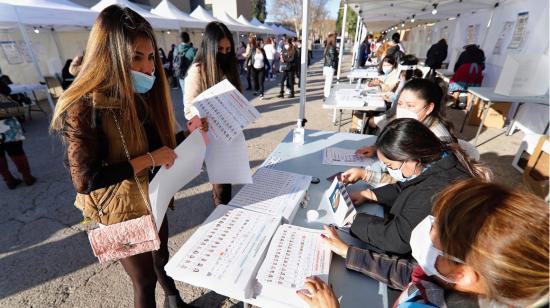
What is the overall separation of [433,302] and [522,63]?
5115 millimetres

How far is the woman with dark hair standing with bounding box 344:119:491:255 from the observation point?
101cm

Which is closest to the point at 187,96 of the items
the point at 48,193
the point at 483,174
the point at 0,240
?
the point at 483,174

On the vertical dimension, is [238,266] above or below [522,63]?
below

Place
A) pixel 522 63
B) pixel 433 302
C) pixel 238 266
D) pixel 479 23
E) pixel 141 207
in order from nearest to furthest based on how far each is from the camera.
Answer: pixel 433 302, pixel 238 266, pixel 141 207, pixel 522 63, pixel 479 23

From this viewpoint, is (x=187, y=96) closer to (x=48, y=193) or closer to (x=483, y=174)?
(x=483, y=174)

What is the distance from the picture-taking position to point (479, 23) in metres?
7.27

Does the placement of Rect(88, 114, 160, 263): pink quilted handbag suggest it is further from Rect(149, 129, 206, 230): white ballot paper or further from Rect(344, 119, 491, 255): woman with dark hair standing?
Rect(344, 119, 491, 255): woman with dark hair standing

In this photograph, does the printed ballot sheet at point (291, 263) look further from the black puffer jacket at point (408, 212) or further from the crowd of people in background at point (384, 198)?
the black puffer jacket at point (408, 212)

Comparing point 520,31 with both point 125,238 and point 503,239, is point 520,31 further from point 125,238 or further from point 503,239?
point 125,238

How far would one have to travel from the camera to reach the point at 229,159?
162 cm

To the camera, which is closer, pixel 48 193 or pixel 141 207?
pixel 141 207

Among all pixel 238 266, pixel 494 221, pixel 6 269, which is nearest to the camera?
pixel 494 221

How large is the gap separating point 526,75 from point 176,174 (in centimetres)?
538

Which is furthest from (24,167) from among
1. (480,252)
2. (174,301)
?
(480,252)
